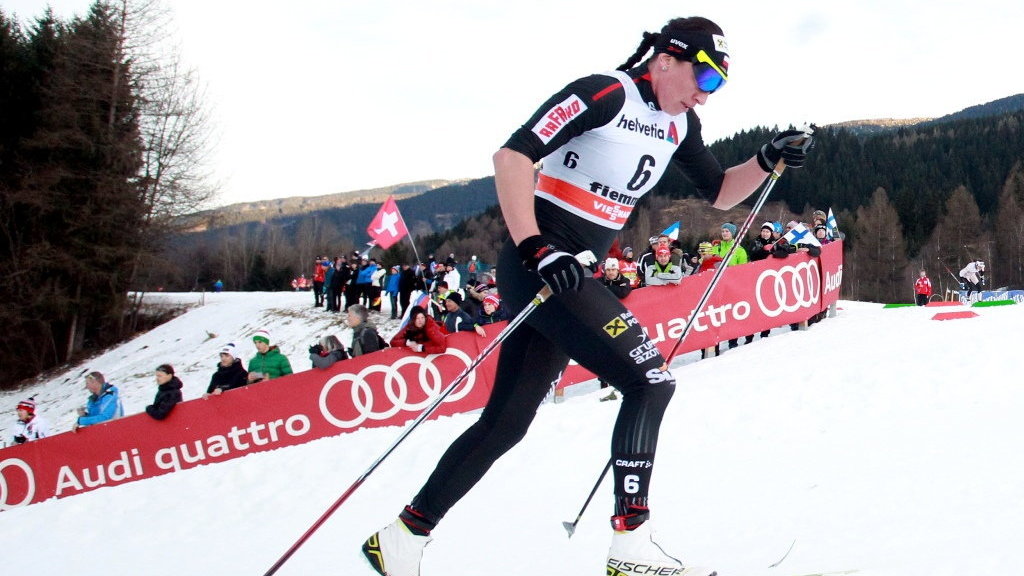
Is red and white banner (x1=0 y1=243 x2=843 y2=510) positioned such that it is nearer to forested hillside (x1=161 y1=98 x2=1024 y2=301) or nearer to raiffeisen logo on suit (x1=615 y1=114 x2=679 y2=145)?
raiffeisen logo on suit (x1=615 y1=114 x2=679 y2=145)

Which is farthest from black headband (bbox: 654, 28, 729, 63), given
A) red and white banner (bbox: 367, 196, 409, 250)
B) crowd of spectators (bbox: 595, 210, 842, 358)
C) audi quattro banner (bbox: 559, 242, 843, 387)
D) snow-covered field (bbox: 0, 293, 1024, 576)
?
red and white banner (bbox: 367, 196, 409, 250)

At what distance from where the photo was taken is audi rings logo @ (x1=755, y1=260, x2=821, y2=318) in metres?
10.4

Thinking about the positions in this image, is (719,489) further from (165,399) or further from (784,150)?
(165,399)

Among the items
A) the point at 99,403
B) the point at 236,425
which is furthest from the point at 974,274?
the point at 99,403

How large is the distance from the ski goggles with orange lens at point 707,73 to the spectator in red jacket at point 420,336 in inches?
238

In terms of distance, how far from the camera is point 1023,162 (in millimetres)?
83000

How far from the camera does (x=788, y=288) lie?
10.6 meters

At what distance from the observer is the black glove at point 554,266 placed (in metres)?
2.41

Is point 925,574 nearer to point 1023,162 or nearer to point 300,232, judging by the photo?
point 1023,162

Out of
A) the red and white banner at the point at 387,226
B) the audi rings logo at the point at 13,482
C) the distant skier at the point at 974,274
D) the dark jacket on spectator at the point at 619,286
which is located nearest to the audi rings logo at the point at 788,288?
the dark jacket on spectator at the point at 619,286

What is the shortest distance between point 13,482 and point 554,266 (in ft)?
27.9

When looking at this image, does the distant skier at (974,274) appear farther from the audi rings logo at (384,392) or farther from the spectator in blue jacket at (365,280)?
the audi rings logo at (384,392)

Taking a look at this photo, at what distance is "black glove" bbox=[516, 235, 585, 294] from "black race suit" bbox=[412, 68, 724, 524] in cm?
19

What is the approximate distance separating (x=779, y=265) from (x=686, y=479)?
6.65 m
